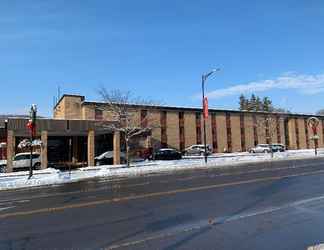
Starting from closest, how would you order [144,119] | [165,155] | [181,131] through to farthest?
1. [165,155]
2. [144,119]
3. [181,131]

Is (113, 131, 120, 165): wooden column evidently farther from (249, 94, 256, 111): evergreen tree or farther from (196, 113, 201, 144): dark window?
(249, 94, 256, 111): evergreen tree

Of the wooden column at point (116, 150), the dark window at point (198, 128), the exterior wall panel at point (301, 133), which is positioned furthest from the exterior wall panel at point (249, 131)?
the wooden column at point (116, 150)

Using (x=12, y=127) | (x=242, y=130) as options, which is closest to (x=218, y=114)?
(x=242, y=130)

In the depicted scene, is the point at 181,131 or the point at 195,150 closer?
the point at 195,150

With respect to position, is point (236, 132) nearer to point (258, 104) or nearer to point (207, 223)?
point (258, 104)

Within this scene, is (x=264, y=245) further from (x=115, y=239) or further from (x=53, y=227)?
(x=53, y=227)

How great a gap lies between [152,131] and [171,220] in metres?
47.9

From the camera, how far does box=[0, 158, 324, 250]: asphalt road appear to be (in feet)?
25.1

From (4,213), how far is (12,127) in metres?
24.3

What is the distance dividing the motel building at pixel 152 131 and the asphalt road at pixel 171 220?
2350 cm

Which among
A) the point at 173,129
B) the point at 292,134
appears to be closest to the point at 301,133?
the point at 292,134

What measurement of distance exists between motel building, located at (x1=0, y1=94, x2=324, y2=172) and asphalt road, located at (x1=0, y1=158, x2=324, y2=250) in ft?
77.1

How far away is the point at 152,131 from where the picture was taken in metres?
57.6

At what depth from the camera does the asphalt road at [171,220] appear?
7.64m
